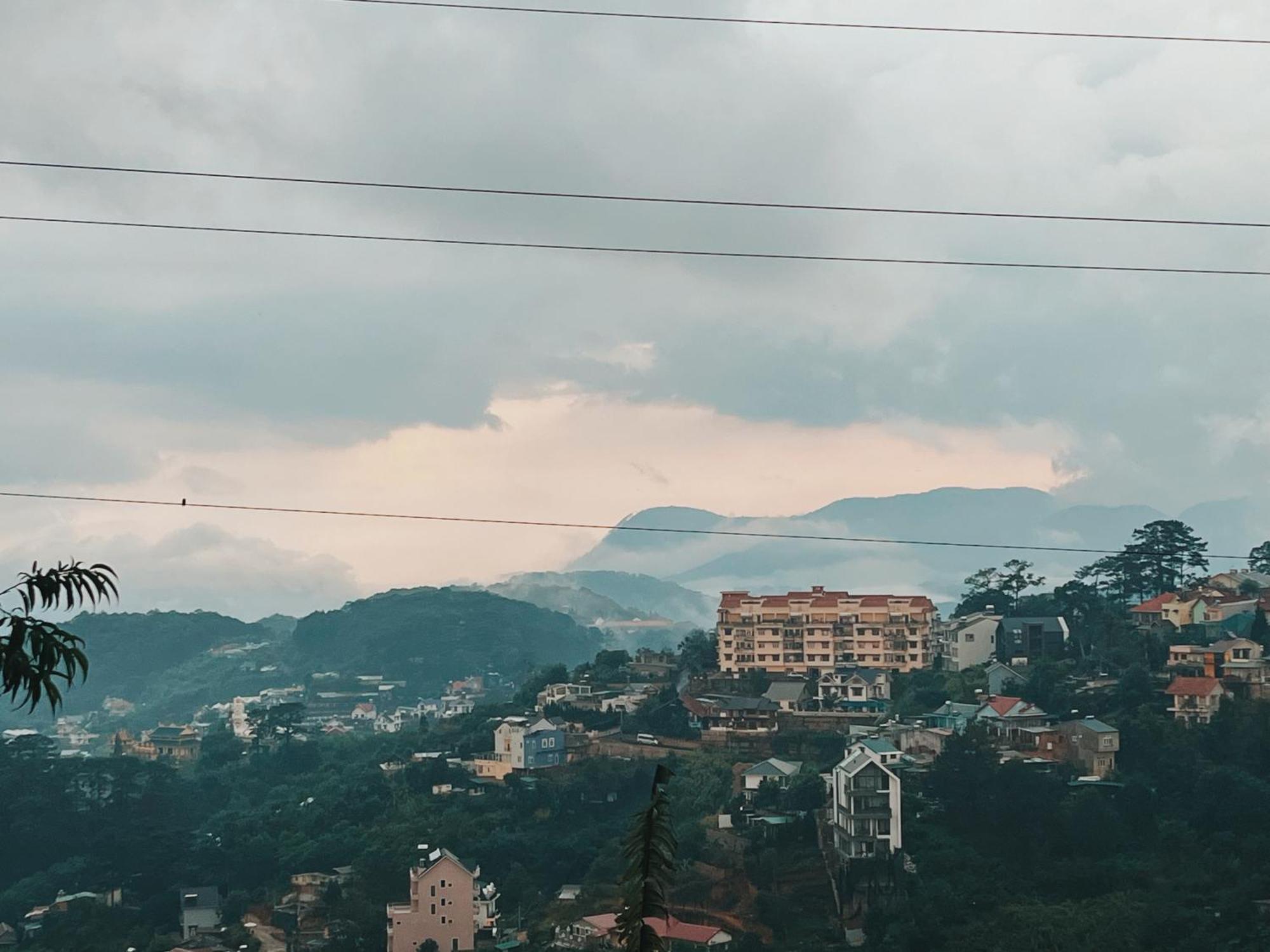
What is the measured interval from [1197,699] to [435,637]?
52.5m

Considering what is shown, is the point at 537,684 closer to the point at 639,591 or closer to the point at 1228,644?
the point at 1228,644

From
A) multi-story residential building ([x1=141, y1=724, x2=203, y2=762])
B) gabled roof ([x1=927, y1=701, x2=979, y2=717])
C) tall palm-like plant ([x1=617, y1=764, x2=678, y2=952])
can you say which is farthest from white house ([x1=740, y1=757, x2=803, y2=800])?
tall palm-like plant ([x1=617, y1=764, x2=678, y2=952])

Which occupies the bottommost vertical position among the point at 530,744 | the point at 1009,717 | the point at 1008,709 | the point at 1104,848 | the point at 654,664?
the point at 1104,848

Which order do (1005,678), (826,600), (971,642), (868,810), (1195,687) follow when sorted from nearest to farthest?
(868,810)
(1195,687)
(1005,678)
(971,642)
(826,600)

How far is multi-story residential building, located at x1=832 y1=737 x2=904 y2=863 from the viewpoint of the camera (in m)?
23.8

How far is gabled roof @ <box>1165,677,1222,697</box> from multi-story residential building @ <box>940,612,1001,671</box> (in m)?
5.59

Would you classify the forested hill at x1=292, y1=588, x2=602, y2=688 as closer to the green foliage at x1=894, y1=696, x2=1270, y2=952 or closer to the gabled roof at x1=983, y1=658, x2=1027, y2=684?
the gabled roof at x1=983, y1=658, x2=1027, y2=684

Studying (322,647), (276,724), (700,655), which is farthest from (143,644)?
(700,655)

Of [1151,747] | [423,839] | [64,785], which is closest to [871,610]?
[1151,747]

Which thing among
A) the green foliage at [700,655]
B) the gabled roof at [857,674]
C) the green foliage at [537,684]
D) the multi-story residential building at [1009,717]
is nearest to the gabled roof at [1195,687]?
the multi-story residential building at [1009,717]

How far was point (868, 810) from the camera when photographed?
78.4 ft

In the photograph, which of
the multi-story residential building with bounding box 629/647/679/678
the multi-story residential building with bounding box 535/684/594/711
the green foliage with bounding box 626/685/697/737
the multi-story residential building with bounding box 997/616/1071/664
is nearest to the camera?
the green foliage with bounding box 626/685/697/737

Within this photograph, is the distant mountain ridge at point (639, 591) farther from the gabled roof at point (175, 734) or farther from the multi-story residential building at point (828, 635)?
the multi-story residential building at point (828, 635)

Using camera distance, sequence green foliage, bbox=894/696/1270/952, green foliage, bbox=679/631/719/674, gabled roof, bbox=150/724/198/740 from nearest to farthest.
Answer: green foliage, bbox=894/696/1270/952 → green foliage, bbox=679/631/719/674 → gabled roof, bbox=150/724/198/740
